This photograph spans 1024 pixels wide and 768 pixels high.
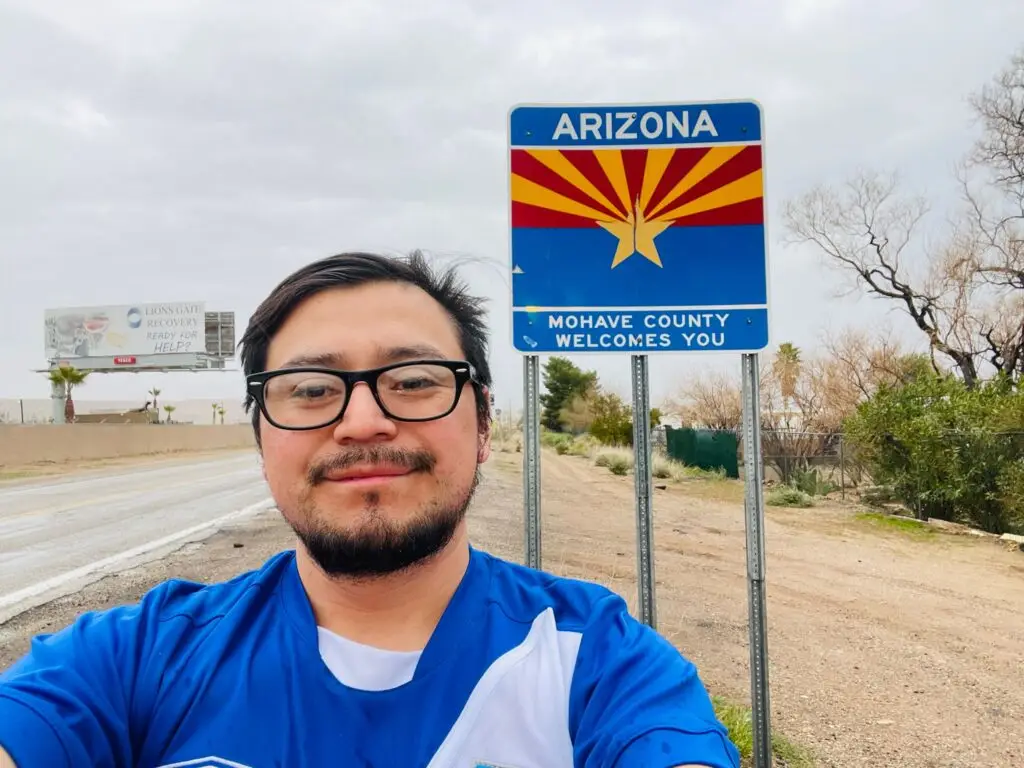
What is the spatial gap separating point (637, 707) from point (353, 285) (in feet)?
3.38

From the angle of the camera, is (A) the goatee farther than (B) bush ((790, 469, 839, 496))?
No

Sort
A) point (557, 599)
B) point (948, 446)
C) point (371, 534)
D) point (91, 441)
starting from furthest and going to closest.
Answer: point (91, 441) → point (948, 446) → point (557, 599) → point (371, 534)

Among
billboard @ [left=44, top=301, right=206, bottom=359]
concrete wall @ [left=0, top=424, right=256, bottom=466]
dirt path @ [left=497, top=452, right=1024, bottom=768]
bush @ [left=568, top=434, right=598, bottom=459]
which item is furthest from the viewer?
billboard @ [left=44, top=301, right=206, bottom=359]

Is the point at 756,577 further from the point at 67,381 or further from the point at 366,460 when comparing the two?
the point at 67,381

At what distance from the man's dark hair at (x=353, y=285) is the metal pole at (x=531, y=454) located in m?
1.15

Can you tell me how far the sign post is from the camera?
2.96 meters

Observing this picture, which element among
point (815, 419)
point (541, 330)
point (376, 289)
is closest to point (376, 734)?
point (376, 289)

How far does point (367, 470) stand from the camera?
146cm

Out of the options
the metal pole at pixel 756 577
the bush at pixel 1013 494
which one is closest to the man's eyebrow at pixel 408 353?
the metal pole at pixel 756 577

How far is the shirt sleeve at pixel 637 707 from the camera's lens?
1234mm

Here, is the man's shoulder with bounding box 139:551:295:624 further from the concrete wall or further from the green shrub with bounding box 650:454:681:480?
the green shrub with bounding box 650:454:681:480

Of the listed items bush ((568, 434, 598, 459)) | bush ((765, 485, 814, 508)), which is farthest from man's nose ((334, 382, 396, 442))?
bush ((568, 434, 598, 459))

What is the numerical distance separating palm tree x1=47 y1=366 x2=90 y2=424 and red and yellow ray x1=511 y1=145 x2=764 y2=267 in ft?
159

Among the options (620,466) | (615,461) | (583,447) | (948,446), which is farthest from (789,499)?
(583,447)
